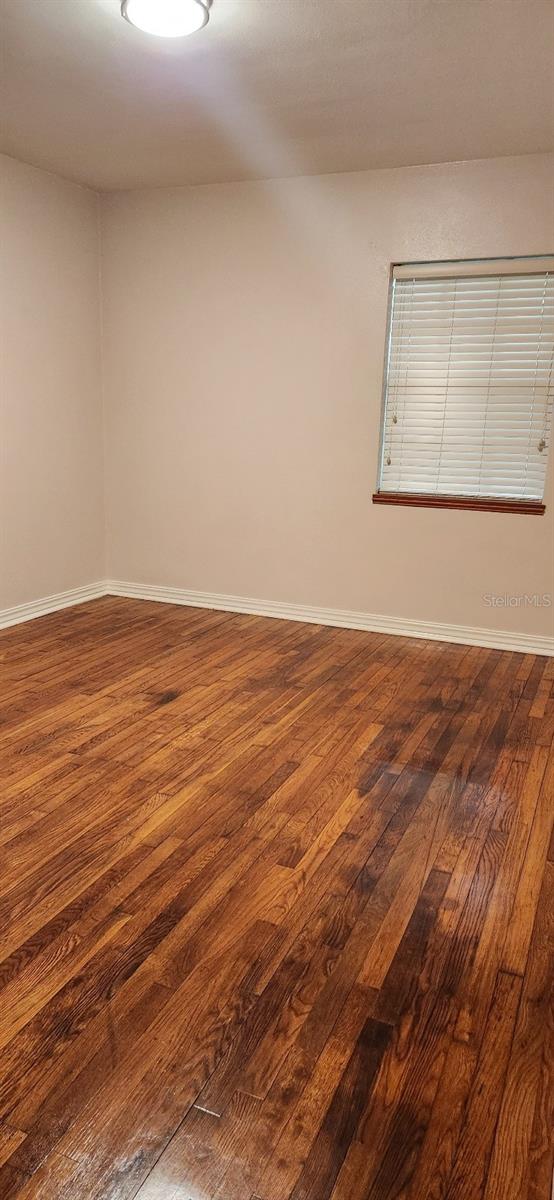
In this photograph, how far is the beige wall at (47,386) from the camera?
171 inches

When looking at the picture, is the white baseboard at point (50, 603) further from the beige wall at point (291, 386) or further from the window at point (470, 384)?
the window at point (470, 384)

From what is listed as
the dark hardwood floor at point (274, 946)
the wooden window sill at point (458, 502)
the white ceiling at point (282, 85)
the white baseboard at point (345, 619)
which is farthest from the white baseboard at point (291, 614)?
Result: the white ceiling at point (282, 85)

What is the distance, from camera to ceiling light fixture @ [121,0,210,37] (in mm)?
2432

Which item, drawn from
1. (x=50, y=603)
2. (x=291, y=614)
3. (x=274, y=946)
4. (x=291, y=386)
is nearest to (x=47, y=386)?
(x=50, y=603)

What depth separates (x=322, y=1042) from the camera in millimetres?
1558

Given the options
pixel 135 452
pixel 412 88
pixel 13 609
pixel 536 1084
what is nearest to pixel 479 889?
pixel 536 1084

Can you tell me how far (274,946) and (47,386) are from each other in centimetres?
382

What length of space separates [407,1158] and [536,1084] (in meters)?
0.32

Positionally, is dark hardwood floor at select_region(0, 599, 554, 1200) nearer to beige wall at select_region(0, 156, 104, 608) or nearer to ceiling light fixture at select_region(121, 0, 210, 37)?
beige wall at select_region(0, 156, 104, 608)

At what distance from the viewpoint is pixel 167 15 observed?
2.48 m

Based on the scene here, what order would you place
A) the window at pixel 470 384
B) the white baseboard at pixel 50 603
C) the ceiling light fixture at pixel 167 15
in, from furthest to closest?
the white baseboard at pixel 50 603
the window at pixel 470 384
the ceiling light fixture at pixel 167 15

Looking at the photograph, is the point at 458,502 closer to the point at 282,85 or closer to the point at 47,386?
the point at 282,85

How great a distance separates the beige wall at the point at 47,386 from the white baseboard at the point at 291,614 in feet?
0.31

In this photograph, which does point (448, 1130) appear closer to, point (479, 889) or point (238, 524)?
point (479, 889)
